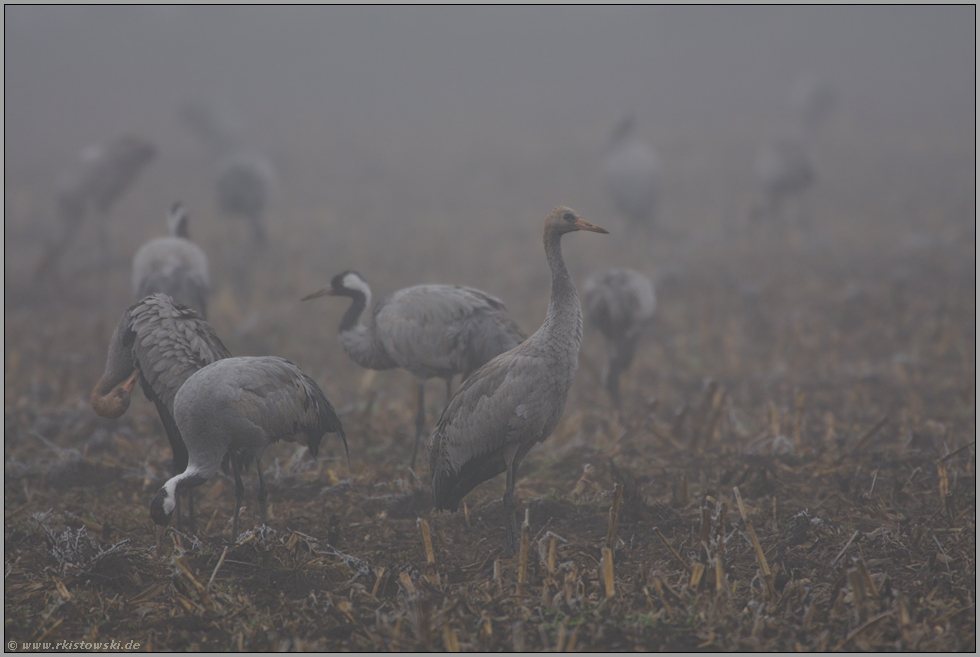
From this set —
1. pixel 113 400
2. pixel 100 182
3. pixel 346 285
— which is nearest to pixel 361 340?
pixel 346 285

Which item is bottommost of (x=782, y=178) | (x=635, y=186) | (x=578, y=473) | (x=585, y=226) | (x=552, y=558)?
(x=578, y=473)

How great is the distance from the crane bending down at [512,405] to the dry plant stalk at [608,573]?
2.15 feet

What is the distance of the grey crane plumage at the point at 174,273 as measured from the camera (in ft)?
20.5

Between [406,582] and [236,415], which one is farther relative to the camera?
[236,415]

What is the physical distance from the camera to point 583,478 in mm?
4605

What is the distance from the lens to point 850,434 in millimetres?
5586

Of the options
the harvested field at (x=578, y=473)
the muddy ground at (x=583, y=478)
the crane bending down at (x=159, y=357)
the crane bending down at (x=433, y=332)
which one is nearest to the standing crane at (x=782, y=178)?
the harvested field at (x=578, y=473)

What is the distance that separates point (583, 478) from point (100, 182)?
8.42m

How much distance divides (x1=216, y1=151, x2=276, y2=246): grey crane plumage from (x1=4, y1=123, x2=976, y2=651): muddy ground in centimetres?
43

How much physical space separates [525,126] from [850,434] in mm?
13842

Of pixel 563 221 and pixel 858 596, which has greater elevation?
pixel 563 221

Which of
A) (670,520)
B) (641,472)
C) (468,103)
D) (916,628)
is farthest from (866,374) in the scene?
(468,103)

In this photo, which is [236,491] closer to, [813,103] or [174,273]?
[174,273]

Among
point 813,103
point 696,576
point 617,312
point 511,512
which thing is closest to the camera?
point 696,576
